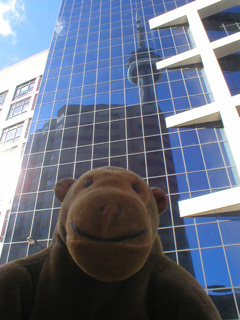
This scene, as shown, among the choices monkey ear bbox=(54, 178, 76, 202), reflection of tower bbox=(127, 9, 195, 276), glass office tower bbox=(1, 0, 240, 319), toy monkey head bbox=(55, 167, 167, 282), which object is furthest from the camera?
reflection of tower bbox=(127, 9, 195, 276)

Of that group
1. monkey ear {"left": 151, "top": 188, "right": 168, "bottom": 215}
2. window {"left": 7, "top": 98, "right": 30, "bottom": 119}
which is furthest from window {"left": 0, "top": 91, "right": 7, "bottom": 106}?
monkey ear {"left": 151, "top": 188, "right": 168, "bottom": 215}

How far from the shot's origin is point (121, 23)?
72.2 feet

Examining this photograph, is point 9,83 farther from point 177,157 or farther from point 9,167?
point 177,157

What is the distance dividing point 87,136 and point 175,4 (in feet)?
45.5

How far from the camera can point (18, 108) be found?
27.7m

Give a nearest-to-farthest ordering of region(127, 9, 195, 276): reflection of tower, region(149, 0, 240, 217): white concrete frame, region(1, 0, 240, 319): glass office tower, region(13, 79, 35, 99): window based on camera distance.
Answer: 1. region(149, 0, 240, 217): white concrete frame
2. region(1, 0, 240, 319): glass office tower
3. region(127, 9, 195, 276): reflection of tower
4. region(13, 79, 35, 99): window

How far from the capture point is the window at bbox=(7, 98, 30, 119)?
88.5 feet

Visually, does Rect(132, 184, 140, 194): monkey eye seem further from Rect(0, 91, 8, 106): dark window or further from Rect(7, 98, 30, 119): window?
Rect(0, 91, 8, 106): dark window

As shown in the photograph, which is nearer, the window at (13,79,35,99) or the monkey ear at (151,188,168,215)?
the monkey ear at (151,188,168,215)


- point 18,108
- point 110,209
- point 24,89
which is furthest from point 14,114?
point 110,209

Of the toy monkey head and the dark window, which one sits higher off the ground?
the dark window

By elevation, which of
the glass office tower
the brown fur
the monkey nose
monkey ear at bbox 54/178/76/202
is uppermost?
the glass office tower

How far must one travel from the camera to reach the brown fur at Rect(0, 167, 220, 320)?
5.00ft

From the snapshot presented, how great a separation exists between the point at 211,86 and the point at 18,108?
20.8 m
